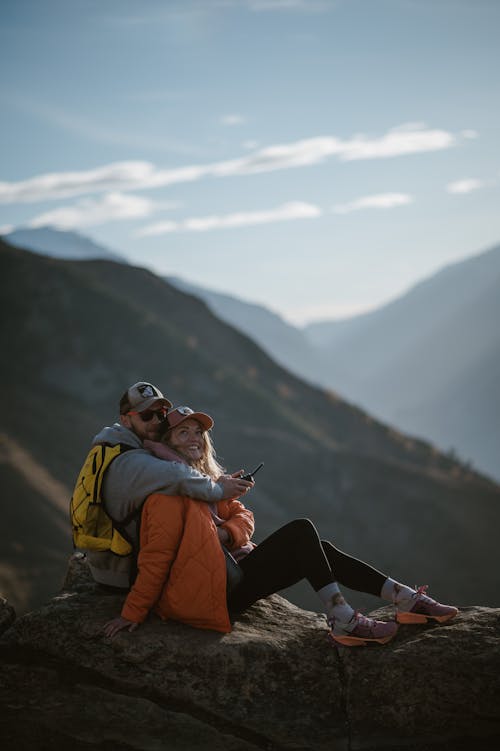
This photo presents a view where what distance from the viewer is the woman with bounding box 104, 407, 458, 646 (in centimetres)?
443

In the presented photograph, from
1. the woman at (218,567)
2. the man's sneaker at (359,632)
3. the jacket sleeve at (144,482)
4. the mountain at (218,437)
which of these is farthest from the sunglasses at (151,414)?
the mountain at (218,437)

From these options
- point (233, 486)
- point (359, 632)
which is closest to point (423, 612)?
point (359, 632)

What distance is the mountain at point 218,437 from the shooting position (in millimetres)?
29672

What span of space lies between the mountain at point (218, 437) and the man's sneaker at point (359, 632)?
20.0m

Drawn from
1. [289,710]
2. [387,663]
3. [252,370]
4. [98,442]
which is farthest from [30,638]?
[252,370]

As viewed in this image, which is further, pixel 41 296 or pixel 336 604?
pixel 41 296

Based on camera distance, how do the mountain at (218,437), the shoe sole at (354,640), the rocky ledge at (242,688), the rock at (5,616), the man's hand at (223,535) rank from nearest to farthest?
the rocky ledge at (242,688), the shoe sole at (354,640), the man's hand at (223,535), the rock at (5,616), the mountain at (218,437)

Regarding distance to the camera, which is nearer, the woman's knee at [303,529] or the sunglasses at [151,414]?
the woman's knee at [303,529]

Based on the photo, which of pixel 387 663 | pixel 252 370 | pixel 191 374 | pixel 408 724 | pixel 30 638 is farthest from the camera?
pixel 252 370

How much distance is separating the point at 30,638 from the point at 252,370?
43.2m

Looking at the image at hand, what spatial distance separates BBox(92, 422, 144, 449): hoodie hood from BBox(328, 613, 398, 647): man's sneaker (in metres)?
1.97

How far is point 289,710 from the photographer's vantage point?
4.41 m

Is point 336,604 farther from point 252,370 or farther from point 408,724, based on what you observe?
point 252,370

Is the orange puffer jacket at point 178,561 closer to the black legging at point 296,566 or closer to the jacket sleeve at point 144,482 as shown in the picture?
the jacket sleeve at point 144,482
